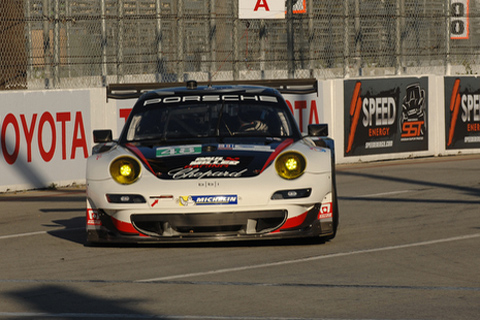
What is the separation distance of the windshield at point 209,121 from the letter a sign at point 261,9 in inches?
355

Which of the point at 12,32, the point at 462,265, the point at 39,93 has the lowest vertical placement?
the point at 462,265

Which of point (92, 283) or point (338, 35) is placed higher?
point (338, 35)

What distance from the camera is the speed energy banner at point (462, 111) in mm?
17688

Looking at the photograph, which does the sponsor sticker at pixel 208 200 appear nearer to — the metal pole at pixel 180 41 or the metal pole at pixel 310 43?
the metal pole at pixel 180 41

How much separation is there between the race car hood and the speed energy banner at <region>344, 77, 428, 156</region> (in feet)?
28.8

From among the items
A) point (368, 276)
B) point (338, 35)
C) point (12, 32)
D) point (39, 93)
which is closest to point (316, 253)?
point (368, 276)

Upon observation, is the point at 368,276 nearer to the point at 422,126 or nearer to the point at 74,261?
the point at 74,261

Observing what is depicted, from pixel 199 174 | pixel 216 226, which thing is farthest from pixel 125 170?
pixel 216 226

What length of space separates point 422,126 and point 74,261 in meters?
11.1

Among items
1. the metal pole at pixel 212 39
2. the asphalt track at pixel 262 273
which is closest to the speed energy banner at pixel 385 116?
the metal pole at pixel 212 39

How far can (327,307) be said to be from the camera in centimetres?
561

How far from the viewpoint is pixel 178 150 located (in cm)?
786

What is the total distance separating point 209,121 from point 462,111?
1018cm

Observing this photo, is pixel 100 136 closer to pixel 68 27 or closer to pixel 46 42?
pixel 46 42
